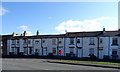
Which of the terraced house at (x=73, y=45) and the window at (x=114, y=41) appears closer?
the window at (x=114, y=41)

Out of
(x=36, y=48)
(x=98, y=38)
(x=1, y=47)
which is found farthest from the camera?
(x=1, y=47)

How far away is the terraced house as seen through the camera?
35625 mm

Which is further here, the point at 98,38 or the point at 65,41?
the point at 65,41

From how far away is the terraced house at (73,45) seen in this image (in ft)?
117

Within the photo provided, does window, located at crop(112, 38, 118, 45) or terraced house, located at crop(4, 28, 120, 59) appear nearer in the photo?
window, located at crop(112, 38, 118, 45)

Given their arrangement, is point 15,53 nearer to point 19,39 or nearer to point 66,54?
point 19,39

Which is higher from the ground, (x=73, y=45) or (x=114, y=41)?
(x=114, y=41)

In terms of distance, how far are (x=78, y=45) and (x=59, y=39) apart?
5.82m

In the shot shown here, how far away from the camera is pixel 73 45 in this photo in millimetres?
40000

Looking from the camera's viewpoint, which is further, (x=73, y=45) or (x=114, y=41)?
(x=73, y=45)

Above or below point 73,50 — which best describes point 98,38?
above

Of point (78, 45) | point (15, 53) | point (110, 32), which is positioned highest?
point (110, 32)

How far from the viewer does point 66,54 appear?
40781mm

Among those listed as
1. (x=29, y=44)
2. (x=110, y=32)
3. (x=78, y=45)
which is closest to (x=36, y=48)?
(x=29, y=44)
